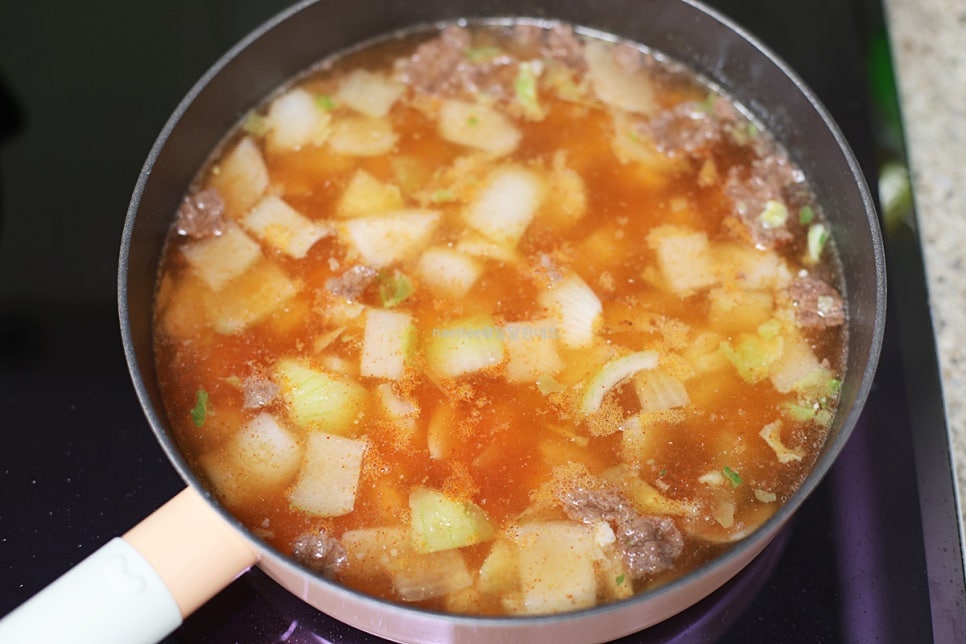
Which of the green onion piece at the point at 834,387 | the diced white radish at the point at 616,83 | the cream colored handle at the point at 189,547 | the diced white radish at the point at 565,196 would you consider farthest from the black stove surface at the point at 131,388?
the diced white radish at the point at 565,196

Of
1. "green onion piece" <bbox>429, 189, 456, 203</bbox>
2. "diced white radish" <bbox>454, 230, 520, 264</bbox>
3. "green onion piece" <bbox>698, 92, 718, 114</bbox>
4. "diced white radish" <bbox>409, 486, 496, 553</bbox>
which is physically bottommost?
"diced white radish" <bbox>409, 486, 496, 553</bbox>

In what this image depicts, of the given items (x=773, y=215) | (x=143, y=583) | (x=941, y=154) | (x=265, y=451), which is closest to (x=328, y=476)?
(x=265, y=451)

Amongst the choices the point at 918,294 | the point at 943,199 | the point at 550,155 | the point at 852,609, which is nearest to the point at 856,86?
the point at 943,199

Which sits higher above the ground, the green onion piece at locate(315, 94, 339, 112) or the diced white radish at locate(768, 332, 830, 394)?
the green onion piece at locate(315, 94, 339, 112)

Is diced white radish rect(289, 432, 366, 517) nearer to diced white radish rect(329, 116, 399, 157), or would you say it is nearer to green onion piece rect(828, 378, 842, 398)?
diced white radish rect(329, 116, 399, 157)

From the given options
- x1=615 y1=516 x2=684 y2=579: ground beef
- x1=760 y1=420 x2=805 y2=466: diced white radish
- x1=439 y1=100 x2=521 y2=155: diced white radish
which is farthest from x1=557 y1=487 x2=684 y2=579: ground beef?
x1=439 y1=100 x2=521 y2=155: diced white radish

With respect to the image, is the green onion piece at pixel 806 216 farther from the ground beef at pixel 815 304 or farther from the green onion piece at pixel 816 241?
the ground beef at pixel 815 304
